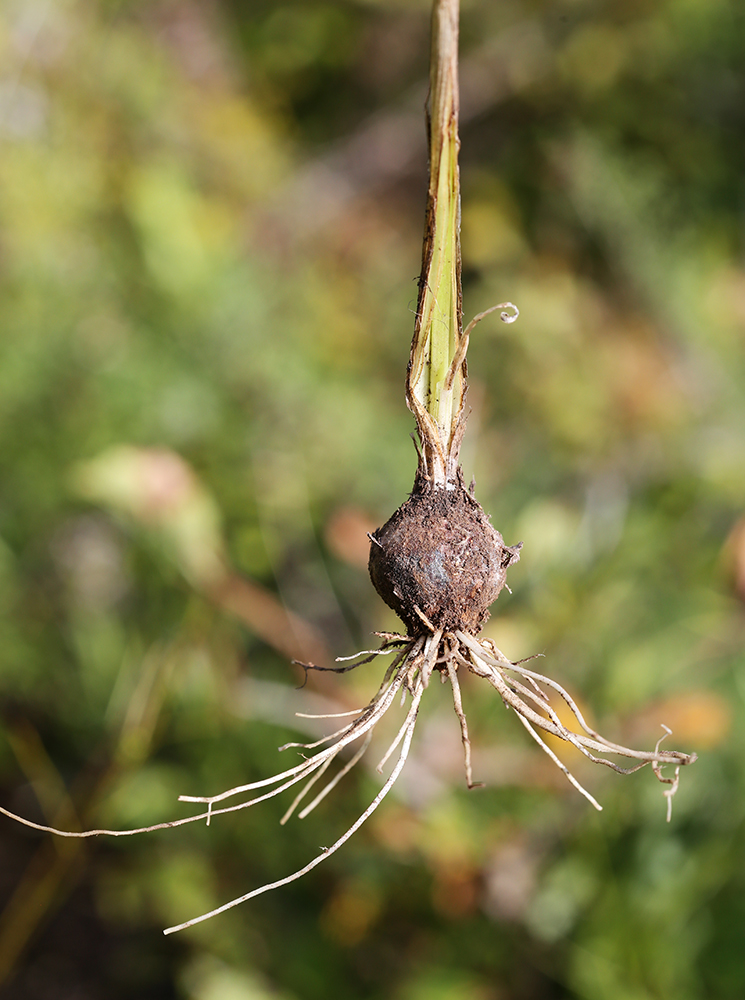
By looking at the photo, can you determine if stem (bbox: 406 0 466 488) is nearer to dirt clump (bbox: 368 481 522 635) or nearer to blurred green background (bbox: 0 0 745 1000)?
dirt clump (bbox: 368 481 522 635)

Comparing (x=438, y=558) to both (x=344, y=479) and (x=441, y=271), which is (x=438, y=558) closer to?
(x=441, y=271)

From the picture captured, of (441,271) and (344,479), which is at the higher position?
(344,479)

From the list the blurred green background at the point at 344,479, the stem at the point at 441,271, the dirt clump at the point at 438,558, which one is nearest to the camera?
the stem at the point at 441,271

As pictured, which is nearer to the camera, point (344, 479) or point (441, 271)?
point (441, 271)

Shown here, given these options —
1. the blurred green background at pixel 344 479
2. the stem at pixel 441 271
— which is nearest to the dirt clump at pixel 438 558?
the stem at pixel 441 271

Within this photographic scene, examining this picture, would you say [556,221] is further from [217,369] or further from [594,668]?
[594,668]

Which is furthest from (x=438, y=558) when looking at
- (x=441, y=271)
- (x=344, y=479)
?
(x=344, y=479)

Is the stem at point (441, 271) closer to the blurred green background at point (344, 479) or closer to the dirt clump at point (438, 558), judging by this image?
the dirt clump at point (438, 558)
